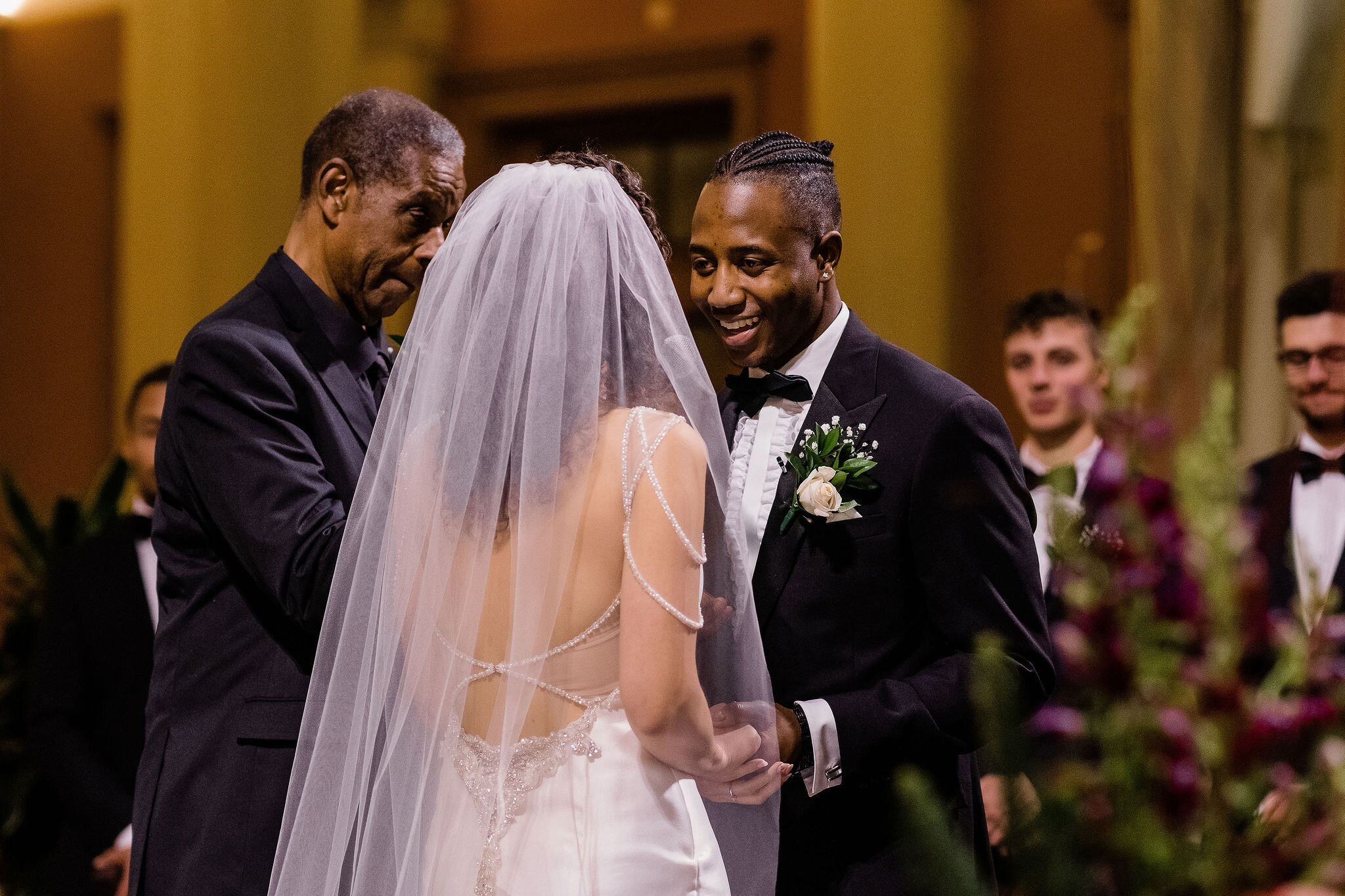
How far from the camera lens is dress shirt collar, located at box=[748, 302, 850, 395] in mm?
2436

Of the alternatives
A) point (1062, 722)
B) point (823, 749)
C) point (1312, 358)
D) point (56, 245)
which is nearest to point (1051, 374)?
point (1312, 358)

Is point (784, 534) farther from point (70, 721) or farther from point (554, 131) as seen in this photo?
point (554, 131)

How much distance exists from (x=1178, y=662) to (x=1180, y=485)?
145 mm

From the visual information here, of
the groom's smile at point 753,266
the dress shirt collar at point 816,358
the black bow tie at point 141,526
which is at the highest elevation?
the groom's smile at point 753,266

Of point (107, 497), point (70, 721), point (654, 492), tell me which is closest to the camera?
point (654, 492)

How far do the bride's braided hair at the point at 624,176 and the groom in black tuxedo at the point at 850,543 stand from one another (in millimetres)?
218

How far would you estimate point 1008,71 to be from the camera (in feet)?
18.8

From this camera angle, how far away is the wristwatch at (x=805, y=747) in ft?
6.93

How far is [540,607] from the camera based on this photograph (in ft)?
6.22

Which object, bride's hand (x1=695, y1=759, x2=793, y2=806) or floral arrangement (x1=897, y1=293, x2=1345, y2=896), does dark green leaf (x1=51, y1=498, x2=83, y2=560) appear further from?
floral arrangement (x1=897, y1=293, x2=1345, y2=896)

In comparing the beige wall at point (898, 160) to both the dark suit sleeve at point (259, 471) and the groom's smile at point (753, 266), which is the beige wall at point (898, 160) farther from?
the dark suit sleeve at point (259, 471)

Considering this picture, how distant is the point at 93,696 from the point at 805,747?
8.21 ft

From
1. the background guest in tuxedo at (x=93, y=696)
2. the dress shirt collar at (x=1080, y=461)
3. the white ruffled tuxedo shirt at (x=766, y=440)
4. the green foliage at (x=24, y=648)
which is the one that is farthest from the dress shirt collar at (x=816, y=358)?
the green foliage at (x=24, y=648)

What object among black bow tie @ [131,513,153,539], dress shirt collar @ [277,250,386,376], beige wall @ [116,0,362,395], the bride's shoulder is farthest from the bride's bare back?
beige wall @ [116,0,362,395]
